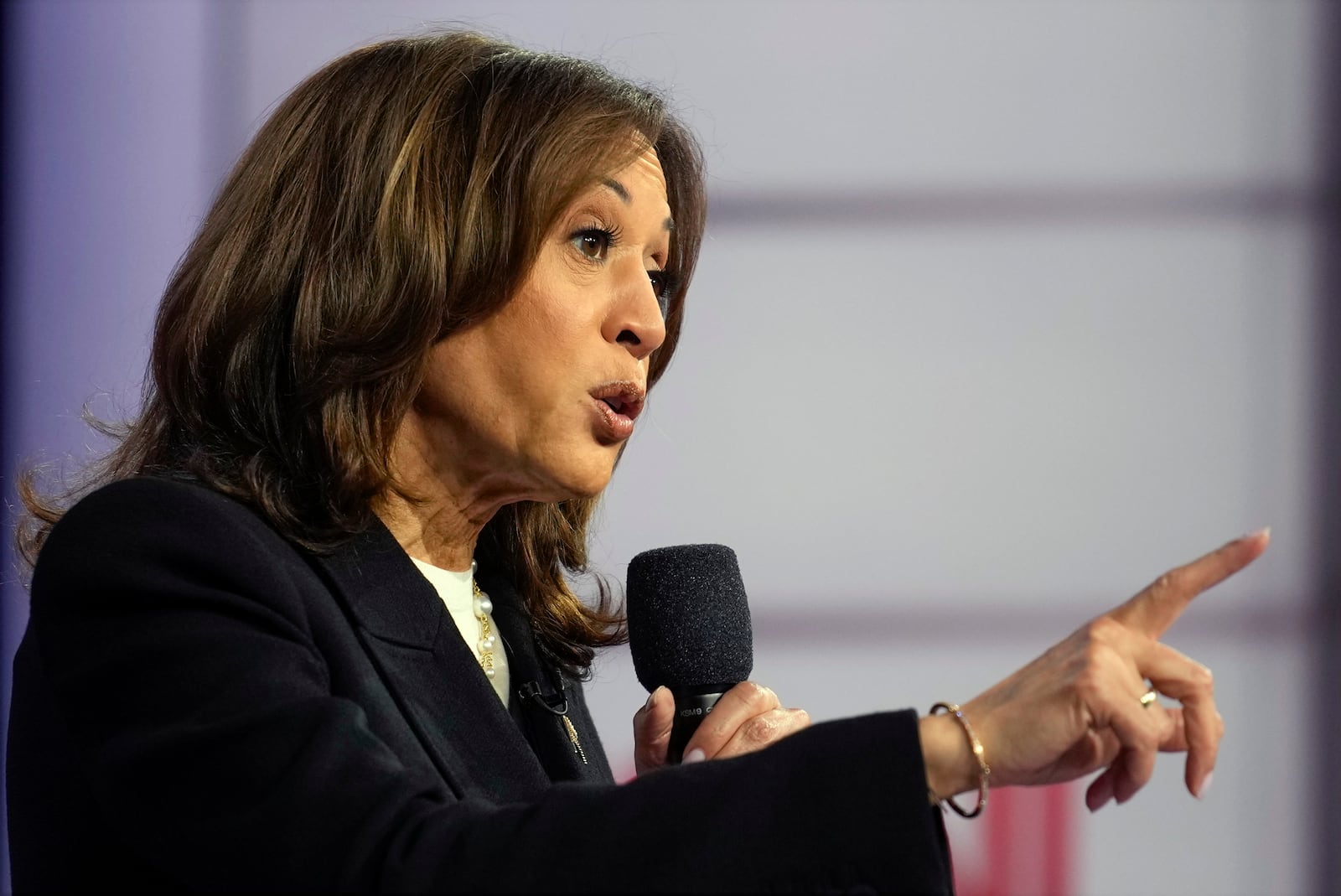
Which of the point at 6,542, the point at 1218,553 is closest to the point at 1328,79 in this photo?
the point at 1218,553

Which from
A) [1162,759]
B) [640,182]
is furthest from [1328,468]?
[640,182]

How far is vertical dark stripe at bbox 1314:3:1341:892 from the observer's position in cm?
259

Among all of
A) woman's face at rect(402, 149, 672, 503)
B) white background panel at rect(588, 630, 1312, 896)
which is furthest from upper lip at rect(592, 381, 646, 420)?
white background panel at rect(588, 630, 1312, 896)

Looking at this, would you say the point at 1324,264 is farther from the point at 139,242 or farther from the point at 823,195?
the point at 139,242

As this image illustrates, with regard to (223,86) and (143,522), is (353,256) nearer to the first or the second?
(143,522)

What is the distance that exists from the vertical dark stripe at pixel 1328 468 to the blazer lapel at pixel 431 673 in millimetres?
1926

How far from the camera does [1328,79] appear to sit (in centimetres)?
262

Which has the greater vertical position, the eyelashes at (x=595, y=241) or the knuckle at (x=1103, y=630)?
the eyelashes at (x=595, y=241)

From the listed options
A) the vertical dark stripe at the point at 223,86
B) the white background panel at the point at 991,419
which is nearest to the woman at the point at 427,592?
the white background panel at the point at 991,419

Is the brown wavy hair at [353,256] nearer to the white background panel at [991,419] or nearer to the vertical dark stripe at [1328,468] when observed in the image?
the white background panel at [991,419]

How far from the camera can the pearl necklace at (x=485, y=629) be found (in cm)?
156

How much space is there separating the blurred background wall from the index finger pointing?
1642 mm

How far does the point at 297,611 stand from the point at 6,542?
173 centimetres

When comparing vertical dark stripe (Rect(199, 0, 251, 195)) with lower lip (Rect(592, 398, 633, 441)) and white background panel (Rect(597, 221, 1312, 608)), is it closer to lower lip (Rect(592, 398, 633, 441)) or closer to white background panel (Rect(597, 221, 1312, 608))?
white background panel (Rect(597, 221, 1312, 608))
